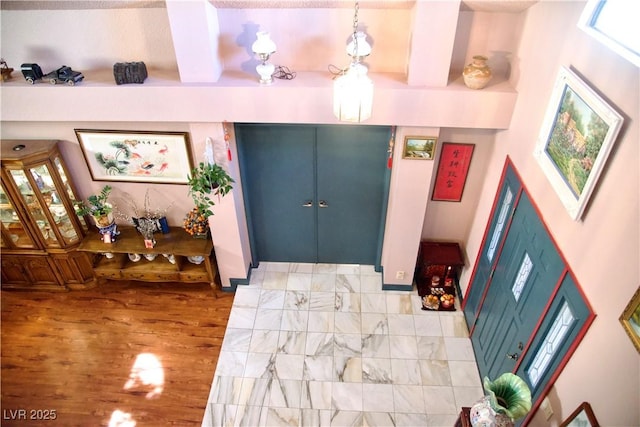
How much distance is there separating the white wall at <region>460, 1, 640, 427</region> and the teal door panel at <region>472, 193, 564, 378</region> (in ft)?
0.62

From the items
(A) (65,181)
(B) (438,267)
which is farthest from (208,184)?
(B) (438,267)

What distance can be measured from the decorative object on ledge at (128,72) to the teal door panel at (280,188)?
1082 mm

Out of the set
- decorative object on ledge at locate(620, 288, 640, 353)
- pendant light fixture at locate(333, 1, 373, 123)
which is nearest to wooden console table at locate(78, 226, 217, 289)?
pendant light fixture at locate(333, 1, 373, 123)

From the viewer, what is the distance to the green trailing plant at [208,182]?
4094 millimetres

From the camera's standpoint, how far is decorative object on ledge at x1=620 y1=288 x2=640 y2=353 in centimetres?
204

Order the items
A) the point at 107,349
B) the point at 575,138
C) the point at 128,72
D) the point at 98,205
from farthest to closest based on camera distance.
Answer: the point at 98,205 → the point at 107,349 → the point at 128,72 → the point at 575,138

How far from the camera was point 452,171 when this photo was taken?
14.9 ft

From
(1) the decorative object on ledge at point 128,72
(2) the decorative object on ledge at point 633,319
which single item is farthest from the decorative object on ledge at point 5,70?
(2) the decorative object on ledge at point 633,319

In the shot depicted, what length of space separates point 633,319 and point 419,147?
243 cm

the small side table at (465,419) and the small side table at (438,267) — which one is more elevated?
the small side table at (465,419)

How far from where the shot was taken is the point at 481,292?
14.4 ft

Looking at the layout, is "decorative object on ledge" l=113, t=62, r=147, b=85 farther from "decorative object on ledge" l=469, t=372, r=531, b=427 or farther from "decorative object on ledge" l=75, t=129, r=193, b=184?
"decorative object on ledge" l=469, t=372, r=531, b=427

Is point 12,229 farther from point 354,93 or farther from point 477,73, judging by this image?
point 477,73

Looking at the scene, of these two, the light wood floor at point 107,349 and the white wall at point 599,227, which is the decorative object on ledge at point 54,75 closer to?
the light wood floor at point 107,349
